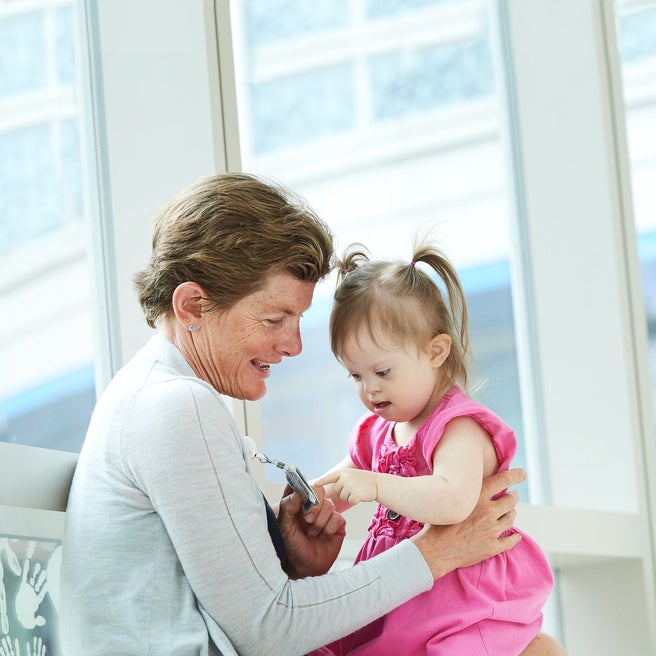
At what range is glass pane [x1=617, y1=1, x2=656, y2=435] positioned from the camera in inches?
143

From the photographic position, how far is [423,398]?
6.27ft

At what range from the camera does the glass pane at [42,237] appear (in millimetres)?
1938

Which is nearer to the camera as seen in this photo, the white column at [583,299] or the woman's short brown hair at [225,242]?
the woman's short brown hair at [225,242]

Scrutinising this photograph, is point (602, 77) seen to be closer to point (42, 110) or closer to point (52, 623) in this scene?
point (42, 110)

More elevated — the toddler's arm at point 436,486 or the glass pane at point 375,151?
the glass pane at point 375,151

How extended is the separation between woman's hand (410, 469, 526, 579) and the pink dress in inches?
1.5

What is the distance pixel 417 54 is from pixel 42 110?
1.54 meters

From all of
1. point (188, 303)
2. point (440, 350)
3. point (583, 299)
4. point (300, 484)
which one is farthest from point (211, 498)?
point (583, 299)

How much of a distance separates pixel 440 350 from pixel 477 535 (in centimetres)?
33

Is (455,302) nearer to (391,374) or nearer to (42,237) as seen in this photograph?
(391,374)

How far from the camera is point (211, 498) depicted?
4.93 feet

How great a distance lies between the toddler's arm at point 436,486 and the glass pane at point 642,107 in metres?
1.95

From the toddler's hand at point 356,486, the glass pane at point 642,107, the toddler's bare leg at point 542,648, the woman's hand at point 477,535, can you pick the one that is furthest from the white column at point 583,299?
the toddler's hand at point 356,486

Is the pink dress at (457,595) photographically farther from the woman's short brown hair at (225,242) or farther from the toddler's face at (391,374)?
the woman's short brown hair at (225,242)
